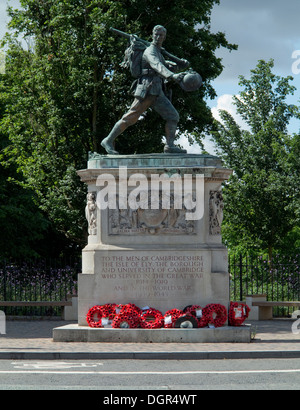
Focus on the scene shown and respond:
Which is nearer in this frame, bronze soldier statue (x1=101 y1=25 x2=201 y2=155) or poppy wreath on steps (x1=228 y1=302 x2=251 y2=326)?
poppy wreath on steps (x1=228 y1=302 x2=251 y2=326)

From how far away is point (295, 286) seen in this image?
2230cm

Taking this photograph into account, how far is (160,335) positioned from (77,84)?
1318cm

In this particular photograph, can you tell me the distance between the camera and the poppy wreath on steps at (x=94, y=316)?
15.1 meters

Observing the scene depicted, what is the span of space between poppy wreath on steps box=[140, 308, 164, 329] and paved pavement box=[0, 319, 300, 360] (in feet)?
1.86

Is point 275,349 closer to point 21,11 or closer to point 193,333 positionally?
point 193,333

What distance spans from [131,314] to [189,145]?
16176 mm

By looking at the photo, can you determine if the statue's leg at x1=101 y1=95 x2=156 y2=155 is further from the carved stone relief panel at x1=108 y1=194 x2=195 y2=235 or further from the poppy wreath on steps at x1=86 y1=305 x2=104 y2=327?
the poppy wreath on steps at x1=86 y1=305 x2=104 y2=327

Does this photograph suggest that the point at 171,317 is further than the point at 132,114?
No

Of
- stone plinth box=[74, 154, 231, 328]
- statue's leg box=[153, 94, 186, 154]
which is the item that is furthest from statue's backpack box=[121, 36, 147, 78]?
stone plinth box=[74, 154, 231, 328]

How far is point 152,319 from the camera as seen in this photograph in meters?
15.1

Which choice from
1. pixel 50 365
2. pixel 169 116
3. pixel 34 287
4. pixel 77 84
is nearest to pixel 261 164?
pixel 77 84

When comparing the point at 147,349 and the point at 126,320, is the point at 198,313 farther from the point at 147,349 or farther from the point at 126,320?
the point at 147,349

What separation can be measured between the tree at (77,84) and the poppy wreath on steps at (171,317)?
11917 millimetres

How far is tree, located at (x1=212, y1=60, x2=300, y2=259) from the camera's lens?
2744 cm
